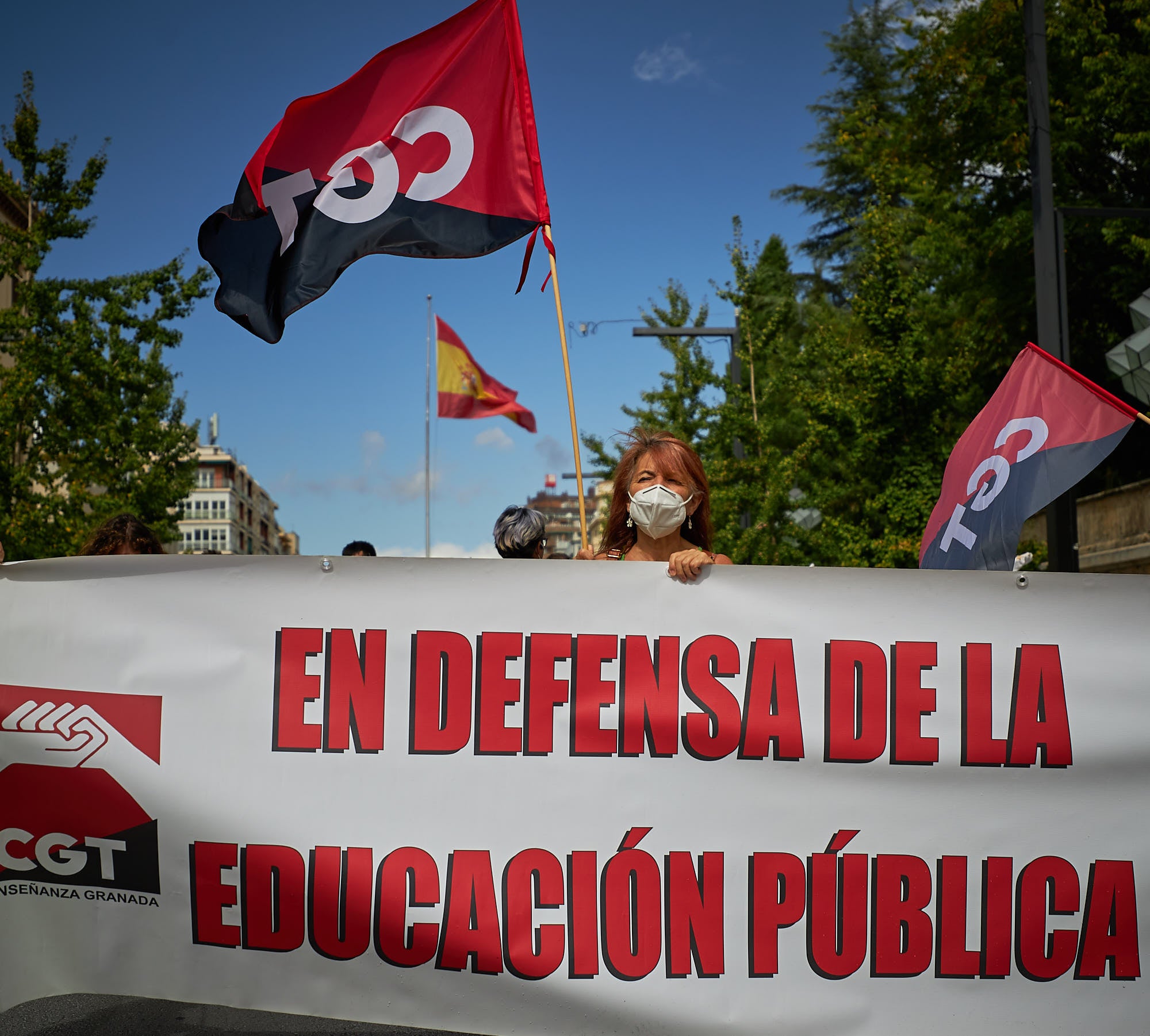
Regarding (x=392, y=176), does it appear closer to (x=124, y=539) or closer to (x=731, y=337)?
(x=124, y=539)

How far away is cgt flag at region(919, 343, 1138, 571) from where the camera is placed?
3949 mm

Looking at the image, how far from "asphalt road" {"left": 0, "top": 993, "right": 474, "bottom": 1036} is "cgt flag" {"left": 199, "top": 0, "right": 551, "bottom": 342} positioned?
2894mm

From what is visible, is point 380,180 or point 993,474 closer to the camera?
point 993,474

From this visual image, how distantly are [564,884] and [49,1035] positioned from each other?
2323mm

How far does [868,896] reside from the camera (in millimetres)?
3205

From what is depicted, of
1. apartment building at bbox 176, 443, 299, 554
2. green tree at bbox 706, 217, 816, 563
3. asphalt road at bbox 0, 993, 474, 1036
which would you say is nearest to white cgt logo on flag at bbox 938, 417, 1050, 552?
asphalt road at bbox 0, 993, 474, 1036

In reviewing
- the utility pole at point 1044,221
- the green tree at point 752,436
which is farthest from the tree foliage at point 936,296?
the utility pole at point 1044,221

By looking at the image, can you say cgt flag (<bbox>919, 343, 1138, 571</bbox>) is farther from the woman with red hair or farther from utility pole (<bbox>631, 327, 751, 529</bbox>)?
utility pole (<bbox>631, 327, 751, 529</bbox>)

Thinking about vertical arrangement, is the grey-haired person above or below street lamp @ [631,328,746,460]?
below

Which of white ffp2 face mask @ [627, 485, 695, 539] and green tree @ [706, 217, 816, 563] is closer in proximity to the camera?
white ffp2 face mask @ [627, 485, 695, 539]

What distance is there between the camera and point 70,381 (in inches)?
610

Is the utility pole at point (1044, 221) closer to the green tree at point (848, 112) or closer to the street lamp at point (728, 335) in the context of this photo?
the street lamp at point (728, 335)

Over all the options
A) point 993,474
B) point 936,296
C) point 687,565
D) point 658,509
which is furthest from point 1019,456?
point 936,296

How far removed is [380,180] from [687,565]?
2.77 meters
